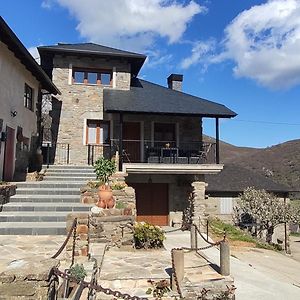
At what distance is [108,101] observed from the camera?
16.7 m

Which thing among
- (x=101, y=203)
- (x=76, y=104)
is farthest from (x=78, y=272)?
(x=76, y=104)

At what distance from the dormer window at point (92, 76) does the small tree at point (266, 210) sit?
10.7 m

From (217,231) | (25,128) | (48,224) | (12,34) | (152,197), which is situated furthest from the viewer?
(152,197)

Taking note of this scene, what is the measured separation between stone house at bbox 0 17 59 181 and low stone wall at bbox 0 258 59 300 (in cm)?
822

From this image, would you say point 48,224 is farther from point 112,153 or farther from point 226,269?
point 112,153

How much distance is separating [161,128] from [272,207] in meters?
7.75

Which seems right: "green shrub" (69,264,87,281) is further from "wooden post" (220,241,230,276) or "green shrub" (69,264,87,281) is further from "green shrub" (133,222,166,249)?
"green shrub" (133,222,166,249)

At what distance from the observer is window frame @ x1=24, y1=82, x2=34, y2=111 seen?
48.9 ft

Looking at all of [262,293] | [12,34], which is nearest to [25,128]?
[12,34]

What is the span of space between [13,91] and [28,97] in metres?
2.44

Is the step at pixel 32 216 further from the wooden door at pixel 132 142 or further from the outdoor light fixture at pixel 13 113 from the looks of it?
the wooden door at pixel 132 142

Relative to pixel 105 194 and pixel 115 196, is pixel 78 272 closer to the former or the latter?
pixel 105 194

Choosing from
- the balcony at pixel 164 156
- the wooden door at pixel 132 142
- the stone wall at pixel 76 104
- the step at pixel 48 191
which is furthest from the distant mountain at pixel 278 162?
the step at pixel 48 191

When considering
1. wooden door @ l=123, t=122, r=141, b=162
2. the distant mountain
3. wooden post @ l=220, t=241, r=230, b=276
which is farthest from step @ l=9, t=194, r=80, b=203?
the distant mountain
